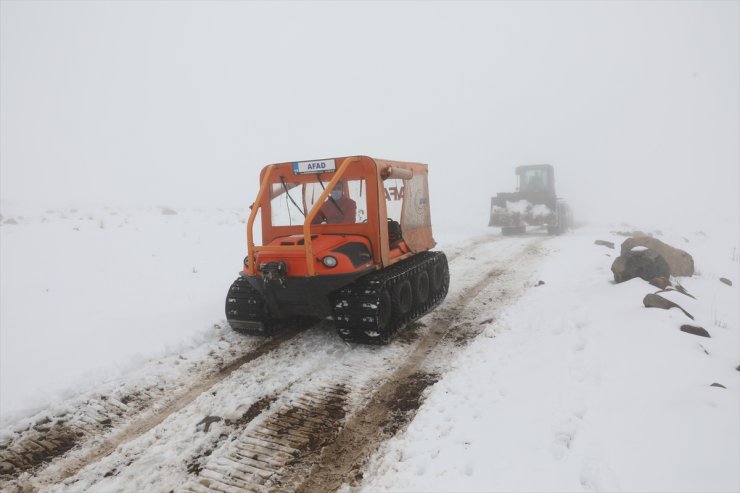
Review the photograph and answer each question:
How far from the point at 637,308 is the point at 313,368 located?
14.9ft

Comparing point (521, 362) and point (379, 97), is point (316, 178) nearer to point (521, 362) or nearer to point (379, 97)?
point (521, 362)

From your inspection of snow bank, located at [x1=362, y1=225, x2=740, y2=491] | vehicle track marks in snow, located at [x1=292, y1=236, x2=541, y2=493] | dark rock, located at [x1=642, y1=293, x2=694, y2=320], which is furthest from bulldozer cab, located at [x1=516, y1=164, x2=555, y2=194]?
vehicle track marks in snow, located at [x1=292, y1=236, x2=541, y2=493]

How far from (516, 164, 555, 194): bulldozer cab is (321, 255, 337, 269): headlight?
16.9 meters

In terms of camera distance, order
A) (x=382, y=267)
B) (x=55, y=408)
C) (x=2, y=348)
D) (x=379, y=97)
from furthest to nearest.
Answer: (x=379, y=97) → (x=382, y=267) → (x=2, y=348) → (x=55, y=408)

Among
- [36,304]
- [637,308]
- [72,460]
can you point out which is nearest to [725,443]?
[637,308]

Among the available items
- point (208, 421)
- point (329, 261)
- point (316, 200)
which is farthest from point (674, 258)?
point (208, 421)

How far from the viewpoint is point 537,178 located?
20875 millimetres

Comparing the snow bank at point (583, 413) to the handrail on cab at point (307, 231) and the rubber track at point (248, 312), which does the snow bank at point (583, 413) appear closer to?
the handrail on cab at point (307, 231)

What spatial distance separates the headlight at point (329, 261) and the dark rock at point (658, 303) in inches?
171

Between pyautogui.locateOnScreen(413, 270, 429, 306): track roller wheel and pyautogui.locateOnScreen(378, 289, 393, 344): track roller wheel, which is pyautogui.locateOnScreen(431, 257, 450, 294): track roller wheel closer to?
pyautogui.locateOnScreen(413, 270, 429, 306): track roller wheel

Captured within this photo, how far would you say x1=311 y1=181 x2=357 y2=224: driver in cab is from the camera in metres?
6.54

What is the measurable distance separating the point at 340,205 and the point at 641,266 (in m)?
5.59

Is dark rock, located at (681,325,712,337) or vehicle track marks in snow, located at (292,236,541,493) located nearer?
vehicle track marks in snow, located at (292,236,541,493)

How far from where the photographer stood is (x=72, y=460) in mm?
3688
